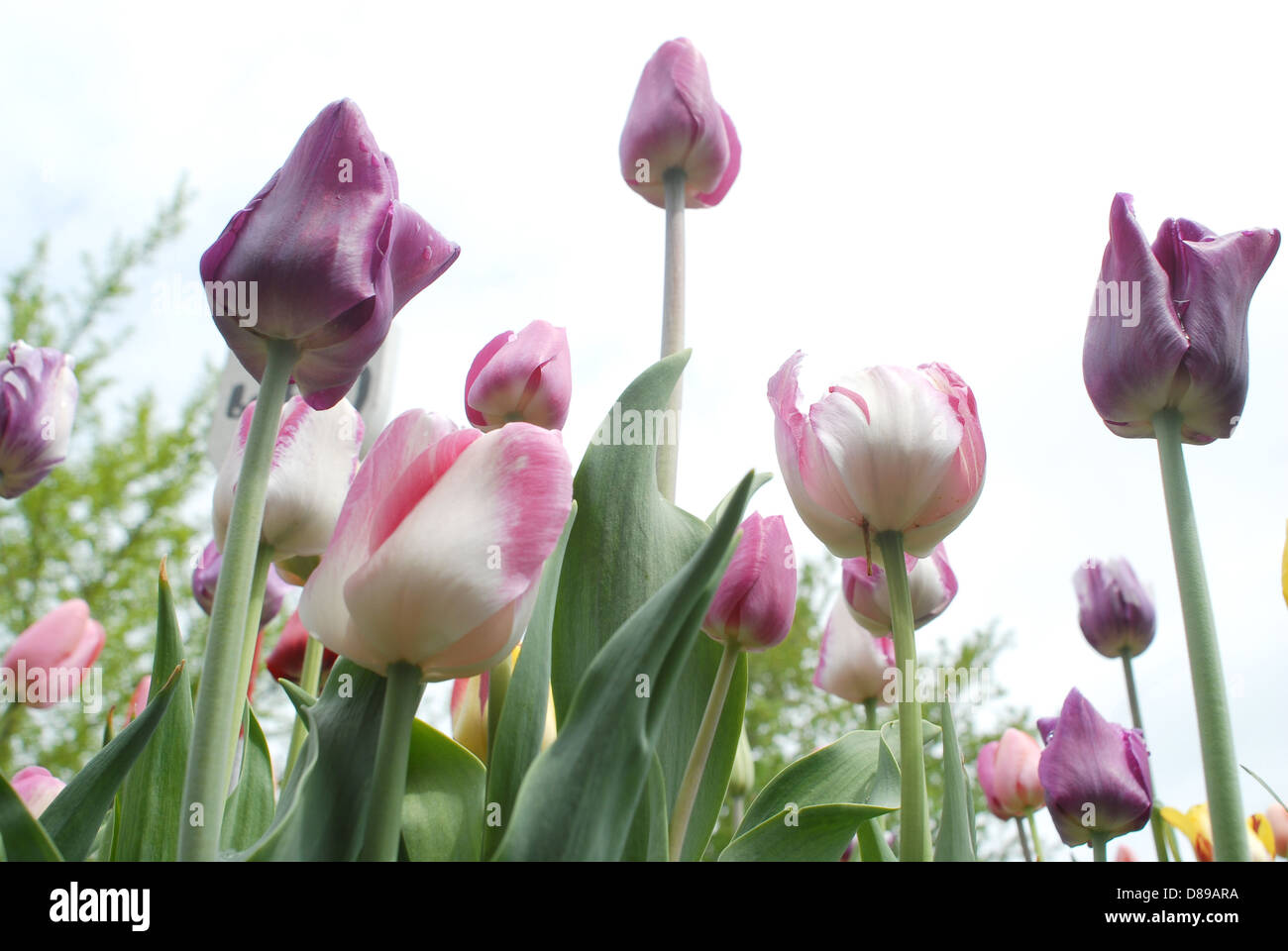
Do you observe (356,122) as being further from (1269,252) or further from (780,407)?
(1269,252)

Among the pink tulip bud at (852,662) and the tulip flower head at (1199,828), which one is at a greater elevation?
the pink tulip bud at (852,662)

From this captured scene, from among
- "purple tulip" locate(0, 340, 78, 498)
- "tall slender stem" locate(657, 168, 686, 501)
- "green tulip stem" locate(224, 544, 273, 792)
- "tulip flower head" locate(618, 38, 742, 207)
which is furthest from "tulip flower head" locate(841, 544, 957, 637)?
"purple tulip" locate(0, 340, 78, 498)

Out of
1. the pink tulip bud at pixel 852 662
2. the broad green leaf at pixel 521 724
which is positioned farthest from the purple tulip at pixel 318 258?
the pink tulip bud at pixel 852 662

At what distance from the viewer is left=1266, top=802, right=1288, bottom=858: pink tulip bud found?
1207 mm

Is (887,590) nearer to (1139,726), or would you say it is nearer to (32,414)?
(1139,726)

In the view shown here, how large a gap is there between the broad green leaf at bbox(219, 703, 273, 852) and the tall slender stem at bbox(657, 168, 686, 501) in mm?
296

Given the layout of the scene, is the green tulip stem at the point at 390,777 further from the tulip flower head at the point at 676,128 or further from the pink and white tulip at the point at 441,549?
the tulip flower head at the point at 676,128

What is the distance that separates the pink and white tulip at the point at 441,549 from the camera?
1.15 feet

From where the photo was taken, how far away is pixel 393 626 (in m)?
0.36

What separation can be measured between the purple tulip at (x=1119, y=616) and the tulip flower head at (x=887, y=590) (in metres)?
0.58

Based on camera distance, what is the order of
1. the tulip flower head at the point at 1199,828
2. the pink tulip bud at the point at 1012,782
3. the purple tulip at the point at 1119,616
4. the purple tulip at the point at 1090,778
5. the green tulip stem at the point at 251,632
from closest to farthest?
1. the green tulip stem at the point at 251,632
2. the purple tulip at the point at 1090,778
3. the tulip flower head at the point at 1199,828
4. the pink tulip bud at the point at 1012,782
5. the purple tulip at the point at 1119,616

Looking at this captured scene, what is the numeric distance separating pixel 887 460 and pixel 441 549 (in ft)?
0.82
